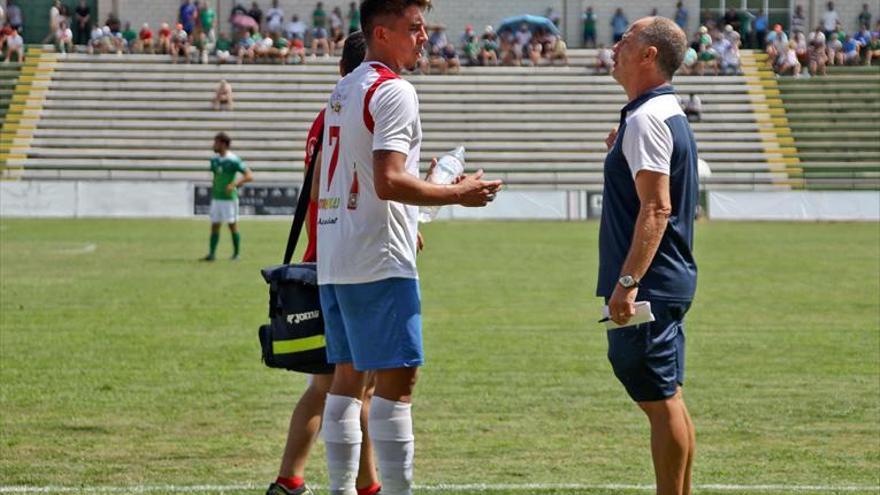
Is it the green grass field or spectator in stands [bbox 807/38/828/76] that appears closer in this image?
the green grass field

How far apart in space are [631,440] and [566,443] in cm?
44

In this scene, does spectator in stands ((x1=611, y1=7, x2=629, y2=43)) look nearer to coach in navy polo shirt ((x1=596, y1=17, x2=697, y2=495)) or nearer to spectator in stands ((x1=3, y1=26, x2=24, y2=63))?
spectator in stands ((x1=3, y1=26, x2=24, y2=63))

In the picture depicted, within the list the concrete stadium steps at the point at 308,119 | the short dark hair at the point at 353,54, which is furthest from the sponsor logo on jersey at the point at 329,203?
the concrete stadium steps at the point at 308,119

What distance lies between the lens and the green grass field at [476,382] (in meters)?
8.95

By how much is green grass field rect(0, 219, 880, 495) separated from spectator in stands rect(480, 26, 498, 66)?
3052 cm

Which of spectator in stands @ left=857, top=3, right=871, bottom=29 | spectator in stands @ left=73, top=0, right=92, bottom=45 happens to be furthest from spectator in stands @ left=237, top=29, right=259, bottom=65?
spectator in stands @ left=857, top=3, right=871, bottom=29

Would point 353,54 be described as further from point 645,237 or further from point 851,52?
point 851,52

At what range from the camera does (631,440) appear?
32.6 ft

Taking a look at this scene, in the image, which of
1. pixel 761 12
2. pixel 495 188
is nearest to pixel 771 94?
pixel 761 12

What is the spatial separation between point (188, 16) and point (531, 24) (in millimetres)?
12017

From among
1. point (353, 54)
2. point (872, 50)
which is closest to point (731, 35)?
point (872, 50)

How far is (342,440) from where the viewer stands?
22.9 feet

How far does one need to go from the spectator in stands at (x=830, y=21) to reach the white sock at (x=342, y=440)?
2043 inches

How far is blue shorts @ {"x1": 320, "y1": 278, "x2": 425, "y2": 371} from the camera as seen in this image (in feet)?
21.5
